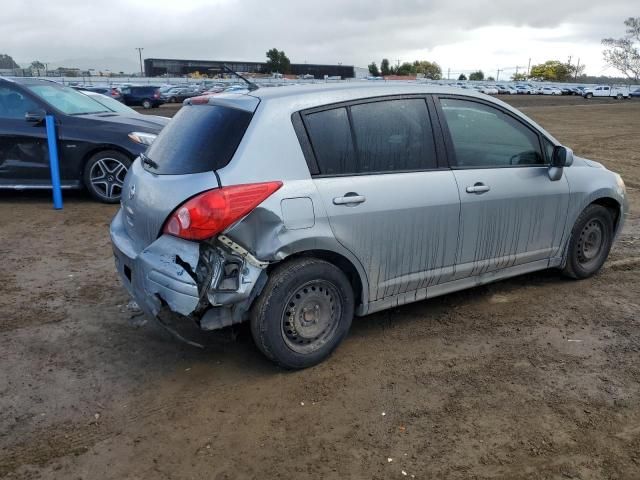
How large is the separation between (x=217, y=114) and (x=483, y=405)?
2.36 metres

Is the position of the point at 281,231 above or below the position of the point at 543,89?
above

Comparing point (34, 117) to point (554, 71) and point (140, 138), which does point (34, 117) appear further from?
point (554, 71)

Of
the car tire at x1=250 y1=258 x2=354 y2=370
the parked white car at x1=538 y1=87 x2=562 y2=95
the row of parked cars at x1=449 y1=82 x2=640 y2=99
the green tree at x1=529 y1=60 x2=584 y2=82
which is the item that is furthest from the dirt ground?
the green tree at x1=529 y1=60 x2=584 y2=82

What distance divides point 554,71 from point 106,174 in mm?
133605

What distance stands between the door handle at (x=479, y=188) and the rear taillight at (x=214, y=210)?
1573mm

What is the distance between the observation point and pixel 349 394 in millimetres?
3348

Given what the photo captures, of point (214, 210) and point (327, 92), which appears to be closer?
point (214, 210)

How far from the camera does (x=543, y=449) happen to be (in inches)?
113

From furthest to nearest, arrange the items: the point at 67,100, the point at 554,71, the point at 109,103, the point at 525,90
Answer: the point at 554,71 → the point at 525,90 → the point at 109,103 → the point at 67,100

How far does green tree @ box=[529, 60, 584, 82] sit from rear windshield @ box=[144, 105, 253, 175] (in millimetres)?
129743

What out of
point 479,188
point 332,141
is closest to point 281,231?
point 332,141

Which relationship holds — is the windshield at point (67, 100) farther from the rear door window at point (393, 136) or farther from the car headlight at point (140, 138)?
the rear door window at point (393, 136)

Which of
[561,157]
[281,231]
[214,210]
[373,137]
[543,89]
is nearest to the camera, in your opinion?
[214,210]

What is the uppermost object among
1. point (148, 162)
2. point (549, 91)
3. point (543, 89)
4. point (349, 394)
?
point (148, 162)
